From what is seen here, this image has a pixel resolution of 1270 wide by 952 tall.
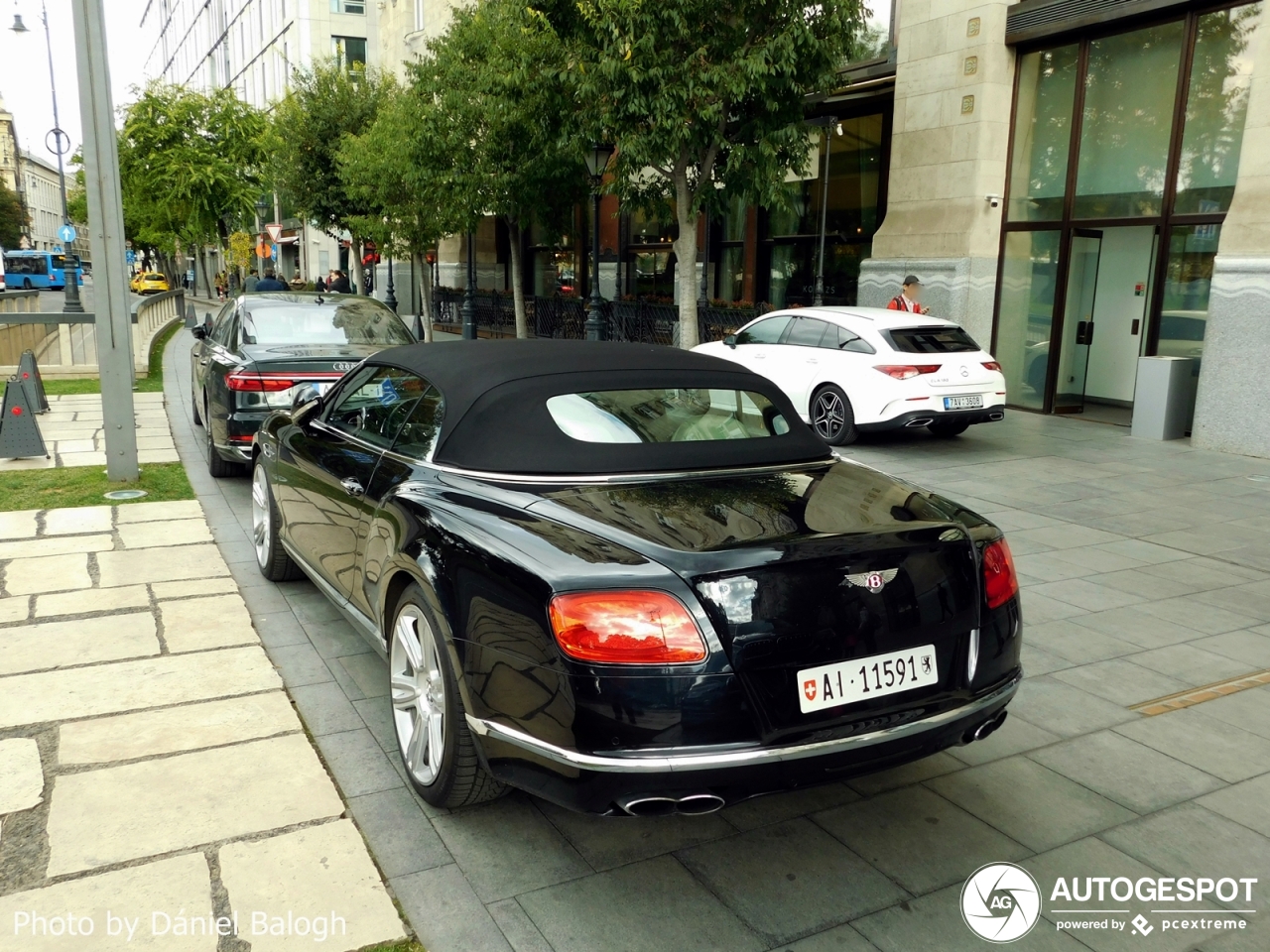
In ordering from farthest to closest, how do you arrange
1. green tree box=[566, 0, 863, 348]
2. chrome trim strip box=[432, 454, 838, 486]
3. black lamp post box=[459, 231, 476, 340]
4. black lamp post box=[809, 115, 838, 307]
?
black lamp post box=[459, 231, 476, 340] < black lamp post box=[809, 115, 838, 307] < green tree box=[566, 0, 863, 348] < chrome trim strip box=[432, 454, 838, 486]

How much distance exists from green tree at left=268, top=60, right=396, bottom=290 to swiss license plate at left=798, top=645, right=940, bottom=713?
27611mm

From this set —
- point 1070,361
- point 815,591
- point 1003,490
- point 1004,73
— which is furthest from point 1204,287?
point 815,591

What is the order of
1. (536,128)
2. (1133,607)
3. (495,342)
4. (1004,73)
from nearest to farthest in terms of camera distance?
(495,342), (1133,607), (1004,73), (536,128)

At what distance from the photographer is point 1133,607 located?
19.0 feet

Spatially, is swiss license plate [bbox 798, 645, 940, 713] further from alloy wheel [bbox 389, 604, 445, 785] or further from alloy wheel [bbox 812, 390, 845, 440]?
alloy wheel [bbox 812, 390, 845, 440]

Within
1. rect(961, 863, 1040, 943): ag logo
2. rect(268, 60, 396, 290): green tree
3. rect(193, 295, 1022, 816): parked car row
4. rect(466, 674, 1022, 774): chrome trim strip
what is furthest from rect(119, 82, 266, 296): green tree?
rect(961, 863, 1040, 943): ag logo

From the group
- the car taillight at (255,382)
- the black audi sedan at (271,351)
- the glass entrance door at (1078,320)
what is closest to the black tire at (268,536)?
the black audi sedan at (271,351)

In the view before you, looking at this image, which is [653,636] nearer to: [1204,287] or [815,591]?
[815,591]

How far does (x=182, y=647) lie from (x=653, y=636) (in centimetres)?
307

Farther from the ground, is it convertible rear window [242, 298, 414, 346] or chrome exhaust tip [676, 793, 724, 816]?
convertible rear window [242, 298, 414, 346]

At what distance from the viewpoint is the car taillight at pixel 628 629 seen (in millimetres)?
2719

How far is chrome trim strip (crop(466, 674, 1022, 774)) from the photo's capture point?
2676 mm

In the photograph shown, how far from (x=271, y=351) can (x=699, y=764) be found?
6741 mm

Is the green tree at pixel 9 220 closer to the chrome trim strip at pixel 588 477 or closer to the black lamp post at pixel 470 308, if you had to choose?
the black lamp post at pixel 470 308
